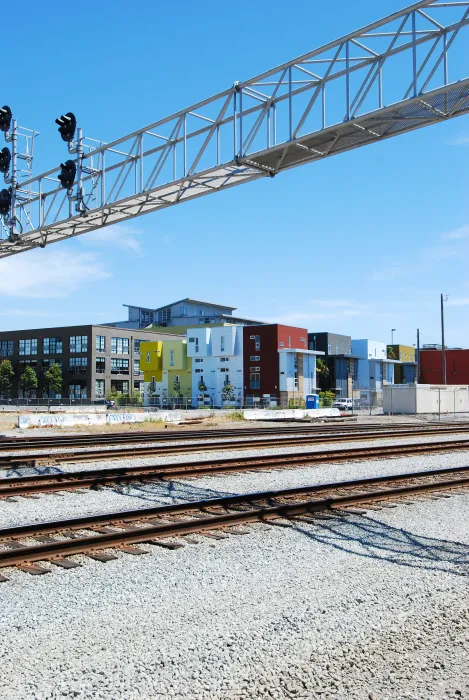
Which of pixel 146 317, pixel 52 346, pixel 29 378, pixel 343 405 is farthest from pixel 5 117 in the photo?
pixel 146 317

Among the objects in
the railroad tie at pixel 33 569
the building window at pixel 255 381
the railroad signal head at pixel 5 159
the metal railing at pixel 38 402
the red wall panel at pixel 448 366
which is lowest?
the metal railing at pixel 38 402

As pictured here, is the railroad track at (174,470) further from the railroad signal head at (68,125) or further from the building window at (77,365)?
the building window at (77,365)

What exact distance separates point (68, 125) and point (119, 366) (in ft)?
273

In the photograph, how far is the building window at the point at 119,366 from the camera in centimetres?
10025

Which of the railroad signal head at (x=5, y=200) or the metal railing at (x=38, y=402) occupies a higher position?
the railroad signal head at (x=5, y=200)

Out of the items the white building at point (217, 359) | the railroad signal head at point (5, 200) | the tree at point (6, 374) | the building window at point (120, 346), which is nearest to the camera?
the railroad signal head at point (5, 200)

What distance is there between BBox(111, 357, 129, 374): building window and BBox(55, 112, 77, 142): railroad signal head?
270ft

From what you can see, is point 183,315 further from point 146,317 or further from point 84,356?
point 84,356

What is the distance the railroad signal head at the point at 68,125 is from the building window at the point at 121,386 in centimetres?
8232

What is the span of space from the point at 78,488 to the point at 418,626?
858 centimetres

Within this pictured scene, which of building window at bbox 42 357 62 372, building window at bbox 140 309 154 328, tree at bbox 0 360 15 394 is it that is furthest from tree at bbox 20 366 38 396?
building window at bbox 140 309 154 328

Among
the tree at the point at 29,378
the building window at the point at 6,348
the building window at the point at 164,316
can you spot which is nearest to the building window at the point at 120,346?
the tree at the point at 29,378

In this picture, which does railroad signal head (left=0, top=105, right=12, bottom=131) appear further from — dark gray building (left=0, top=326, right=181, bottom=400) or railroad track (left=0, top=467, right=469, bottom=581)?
dark gray building (left=0, top=326, right=181, bottom=400)

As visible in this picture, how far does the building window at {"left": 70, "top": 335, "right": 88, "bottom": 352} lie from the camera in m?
97.4
